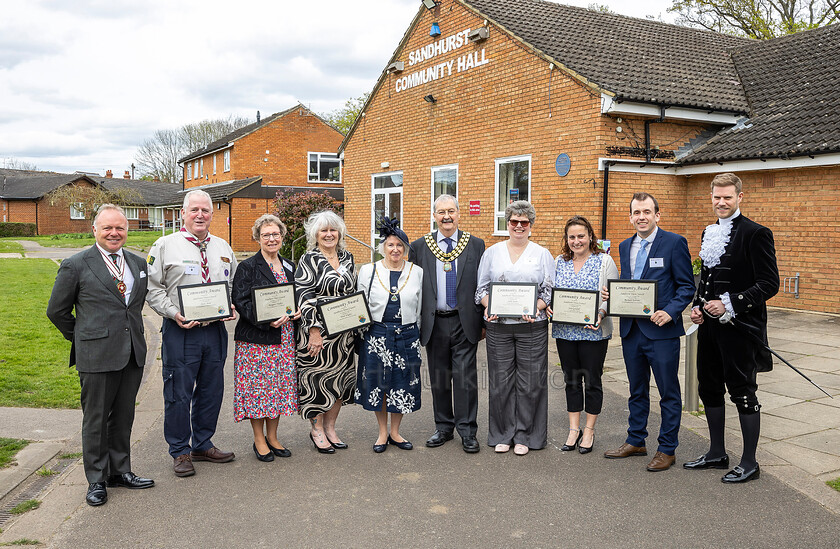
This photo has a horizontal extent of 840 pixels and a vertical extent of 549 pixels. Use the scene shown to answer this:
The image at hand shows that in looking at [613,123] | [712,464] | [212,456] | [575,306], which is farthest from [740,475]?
[613,123]

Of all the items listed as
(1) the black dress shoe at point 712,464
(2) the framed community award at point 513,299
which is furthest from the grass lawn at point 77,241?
(1) the black dress shoe at point 712,464

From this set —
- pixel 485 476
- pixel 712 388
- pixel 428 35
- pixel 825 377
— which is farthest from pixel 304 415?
pixel 428 35

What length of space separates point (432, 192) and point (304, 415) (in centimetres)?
1300

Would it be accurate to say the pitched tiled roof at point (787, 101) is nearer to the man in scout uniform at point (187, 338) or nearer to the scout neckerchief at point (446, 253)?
the scout neckerchief at point (446, 253)

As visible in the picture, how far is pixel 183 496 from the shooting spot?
452 cm

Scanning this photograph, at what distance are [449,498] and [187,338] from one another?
2251 mm

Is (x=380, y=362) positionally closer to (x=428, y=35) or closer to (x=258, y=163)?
(x=428, y=35)

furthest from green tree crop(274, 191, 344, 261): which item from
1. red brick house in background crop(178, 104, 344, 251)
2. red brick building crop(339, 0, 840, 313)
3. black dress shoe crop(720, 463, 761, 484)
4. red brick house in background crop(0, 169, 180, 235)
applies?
red brick house in background crop(0, 169, 180, 235)

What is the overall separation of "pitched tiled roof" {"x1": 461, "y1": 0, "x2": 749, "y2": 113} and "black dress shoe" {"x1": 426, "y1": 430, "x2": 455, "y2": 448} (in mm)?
8789

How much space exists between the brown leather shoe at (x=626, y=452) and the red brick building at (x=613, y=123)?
831 centimetres

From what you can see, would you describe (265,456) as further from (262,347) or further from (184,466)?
(262,347)

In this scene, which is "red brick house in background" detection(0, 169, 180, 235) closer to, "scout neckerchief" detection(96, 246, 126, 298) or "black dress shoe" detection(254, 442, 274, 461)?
"black dress shoe" detection(254, 442, 274, 461)

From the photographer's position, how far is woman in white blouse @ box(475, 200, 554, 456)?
539 centimetres

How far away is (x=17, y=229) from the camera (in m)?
57.1
